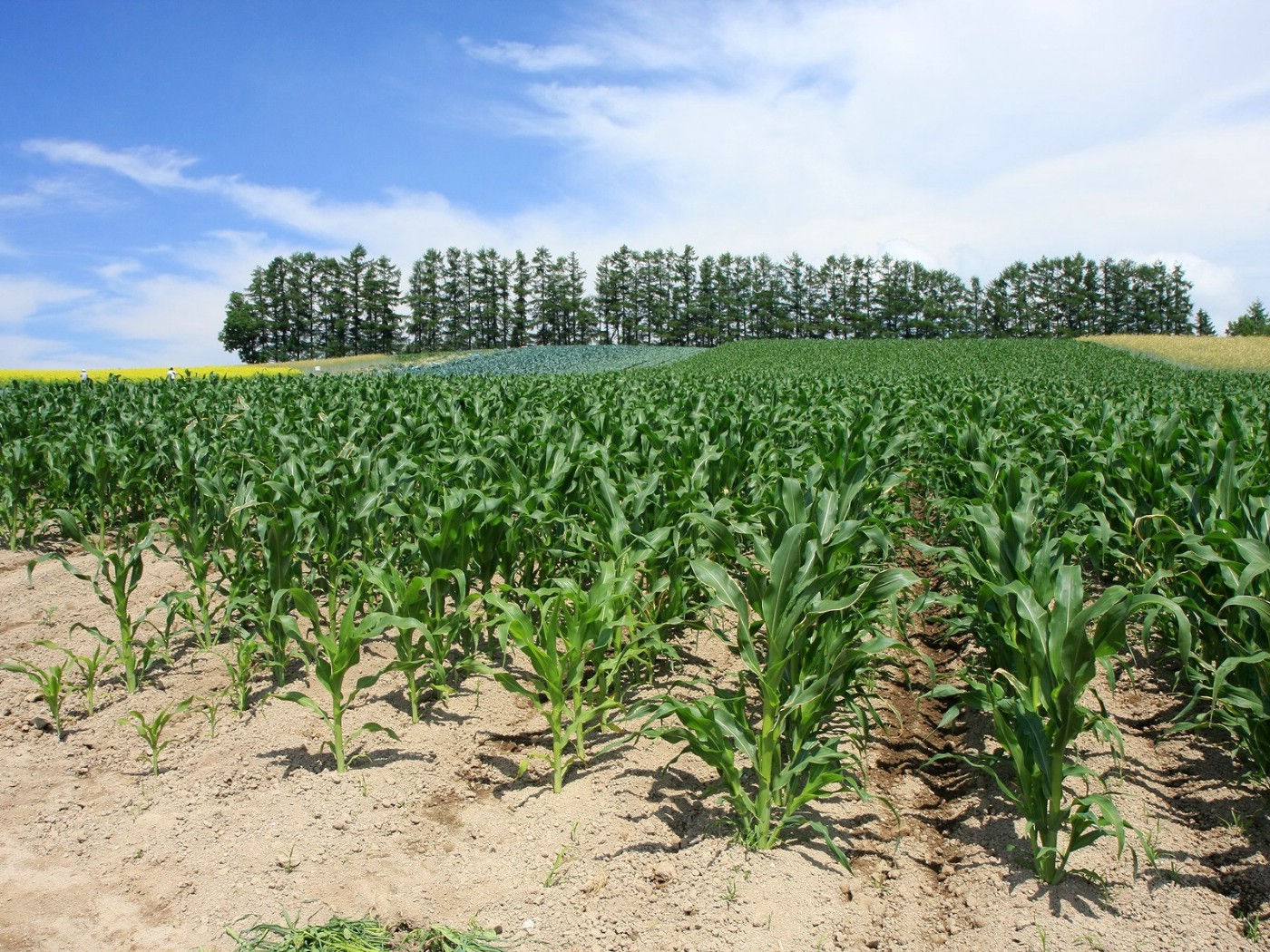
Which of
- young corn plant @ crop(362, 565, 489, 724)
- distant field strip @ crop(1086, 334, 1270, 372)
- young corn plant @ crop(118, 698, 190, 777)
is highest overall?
distant field strip @ crop(1086, 334, 1270, 372)

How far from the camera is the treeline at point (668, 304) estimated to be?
85.0 metres

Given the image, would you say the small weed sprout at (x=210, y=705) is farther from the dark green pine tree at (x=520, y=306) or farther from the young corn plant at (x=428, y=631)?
the dark green pine tree at (x=520, y=306)

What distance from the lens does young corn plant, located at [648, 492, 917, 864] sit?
9.31 ft

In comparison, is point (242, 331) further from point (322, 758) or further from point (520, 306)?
point (322, 758)

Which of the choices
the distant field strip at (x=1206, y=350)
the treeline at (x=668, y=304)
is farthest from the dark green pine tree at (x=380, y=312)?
the distant field strip at (x=1206, y=350)

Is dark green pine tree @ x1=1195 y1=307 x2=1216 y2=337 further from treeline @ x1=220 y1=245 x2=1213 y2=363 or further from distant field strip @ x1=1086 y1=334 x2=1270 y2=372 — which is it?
distant field strip @ x1=1086 y1=334 x2=1270 y2=372

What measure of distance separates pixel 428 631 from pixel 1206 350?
60230mm

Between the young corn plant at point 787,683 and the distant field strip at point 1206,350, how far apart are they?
46.3m

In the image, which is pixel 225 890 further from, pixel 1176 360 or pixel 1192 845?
pixel 1176 360

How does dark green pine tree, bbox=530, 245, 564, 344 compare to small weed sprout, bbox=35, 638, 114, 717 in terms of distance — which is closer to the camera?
small weed sprout, bbox=35, 638, 114, 717

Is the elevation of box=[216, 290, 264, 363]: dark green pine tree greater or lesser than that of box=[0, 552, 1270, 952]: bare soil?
greater

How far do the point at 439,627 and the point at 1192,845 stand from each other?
11.1 ft

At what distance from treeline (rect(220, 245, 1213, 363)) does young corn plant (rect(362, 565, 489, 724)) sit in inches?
3340

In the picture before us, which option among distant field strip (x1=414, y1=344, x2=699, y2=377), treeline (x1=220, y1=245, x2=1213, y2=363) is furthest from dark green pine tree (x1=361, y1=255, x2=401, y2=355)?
distant field strip (x1=414, y1=344, x2=699, y2=377)
